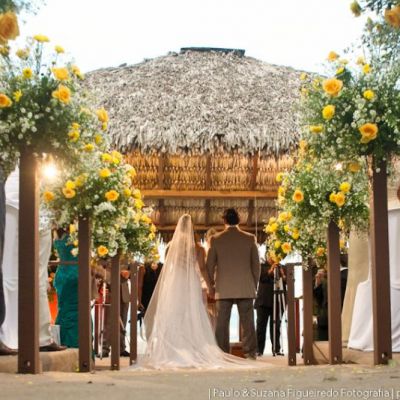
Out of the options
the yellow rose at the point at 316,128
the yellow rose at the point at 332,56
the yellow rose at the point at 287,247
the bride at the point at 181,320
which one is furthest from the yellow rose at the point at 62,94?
the bride at the point at 181,320

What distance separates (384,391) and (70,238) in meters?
4.59

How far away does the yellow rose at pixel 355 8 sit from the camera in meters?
4.84

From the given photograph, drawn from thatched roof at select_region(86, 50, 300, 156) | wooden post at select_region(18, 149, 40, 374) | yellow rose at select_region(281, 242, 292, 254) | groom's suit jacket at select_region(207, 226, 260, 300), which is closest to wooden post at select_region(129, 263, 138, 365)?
groom's suit jacket at select_region(207, 226, 260, 300)

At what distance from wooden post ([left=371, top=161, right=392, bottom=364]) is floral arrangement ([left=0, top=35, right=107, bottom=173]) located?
7.08 ft

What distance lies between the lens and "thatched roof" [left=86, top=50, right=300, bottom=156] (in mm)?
11969

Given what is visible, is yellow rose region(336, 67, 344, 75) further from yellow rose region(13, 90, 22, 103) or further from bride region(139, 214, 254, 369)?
bride region(139, 214, 254, 369)

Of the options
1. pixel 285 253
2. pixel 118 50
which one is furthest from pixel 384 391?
pixel 118 50

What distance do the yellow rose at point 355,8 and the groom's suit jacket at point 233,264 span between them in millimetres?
5239

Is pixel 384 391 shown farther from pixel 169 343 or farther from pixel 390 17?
pixel 169 343

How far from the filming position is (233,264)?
9.88m

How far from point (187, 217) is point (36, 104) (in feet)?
14.4

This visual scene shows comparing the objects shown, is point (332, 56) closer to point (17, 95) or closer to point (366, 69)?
point (366, 69)

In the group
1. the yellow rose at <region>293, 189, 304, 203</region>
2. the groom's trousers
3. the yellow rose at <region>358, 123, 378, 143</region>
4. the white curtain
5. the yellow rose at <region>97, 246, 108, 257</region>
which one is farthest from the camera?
the groom's trousers

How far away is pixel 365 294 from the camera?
7.46 metres
